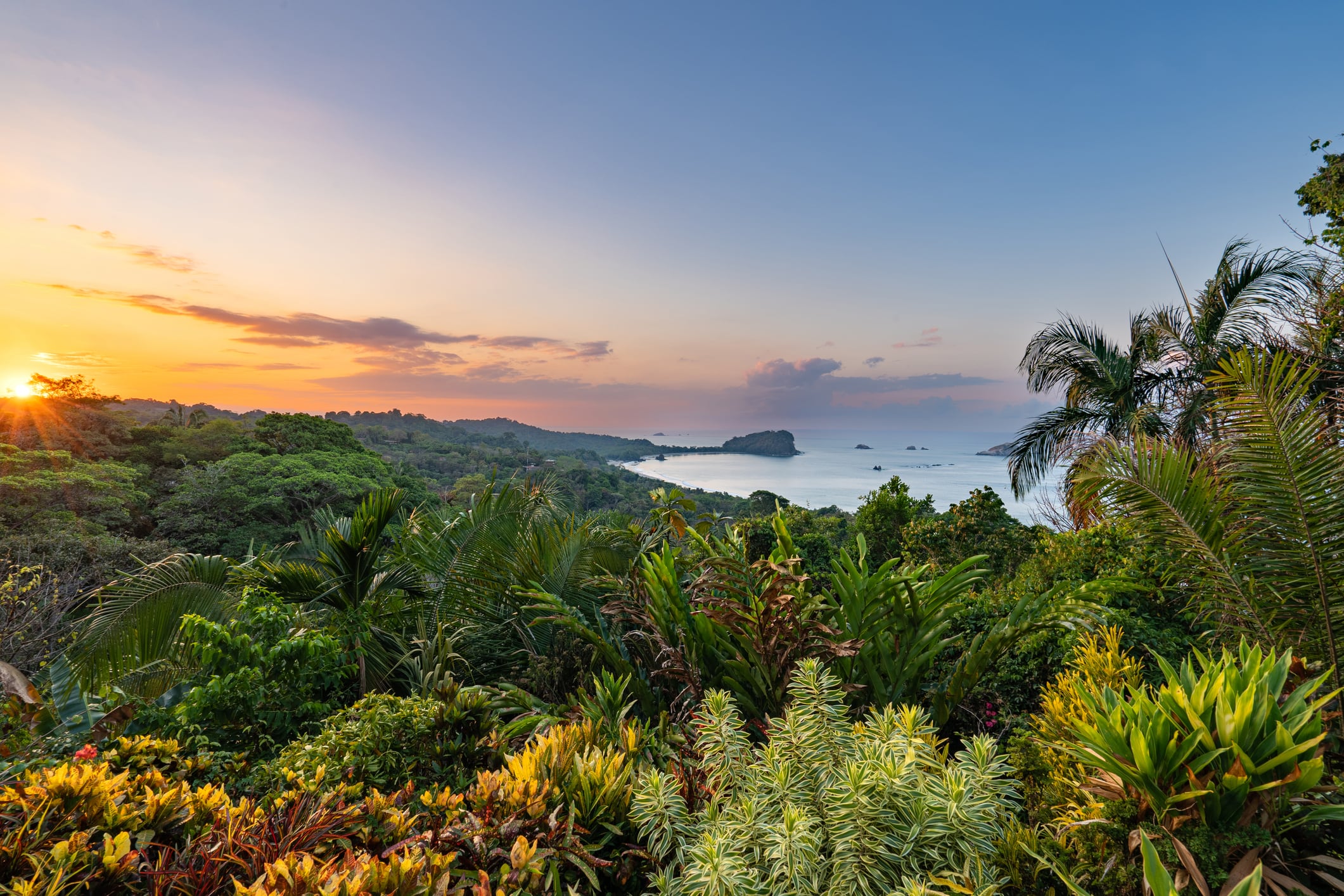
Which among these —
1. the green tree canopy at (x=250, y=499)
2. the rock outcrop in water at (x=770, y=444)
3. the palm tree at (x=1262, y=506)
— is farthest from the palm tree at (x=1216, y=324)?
the rock outcrop in water at (x=770, y=444)

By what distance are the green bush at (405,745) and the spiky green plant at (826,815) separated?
0.94 meters

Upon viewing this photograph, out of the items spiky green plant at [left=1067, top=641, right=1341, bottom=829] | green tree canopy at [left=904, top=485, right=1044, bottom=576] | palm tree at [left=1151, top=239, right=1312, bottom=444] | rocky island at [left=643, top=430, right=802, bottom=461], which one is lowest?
rocky island at [left=643, top=430, right=802, bottom=461]

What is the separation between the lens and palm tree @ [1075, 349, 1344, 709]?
2.50 m

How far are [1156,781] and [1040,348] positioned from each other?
463 inches

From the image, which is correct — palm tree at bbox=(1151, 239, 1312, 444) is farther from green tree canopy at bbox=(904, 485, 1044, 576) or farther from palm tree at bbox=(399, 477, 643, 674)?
palm tree at bbox=(399, 477, 643, 674)

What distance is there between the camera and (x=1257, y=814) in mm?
1187

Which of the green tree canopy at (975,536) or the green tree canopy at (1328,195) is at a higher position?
the green tree canopy at (1328,195)

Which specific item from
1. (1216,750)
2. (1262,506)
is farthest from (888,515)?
(1216,750)

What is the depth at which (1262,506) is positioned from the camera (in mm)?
2648

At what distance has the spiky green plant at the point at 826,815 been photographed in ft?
3.95

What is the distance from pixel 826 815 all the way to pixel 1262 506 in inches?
113

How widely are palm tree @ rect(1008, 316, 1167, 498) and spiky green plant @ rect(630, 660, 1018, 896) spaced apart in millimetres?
9870

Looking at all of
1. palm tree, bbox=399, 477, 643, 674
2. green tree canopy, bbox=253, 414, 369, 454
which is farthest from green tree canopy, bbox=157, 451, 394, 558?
palm tree, bbox=399, 477, 643, 674

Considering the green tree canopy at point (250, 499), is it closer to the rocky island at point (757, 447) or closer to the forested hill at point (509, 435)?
the forested hill at point (509, 435)
